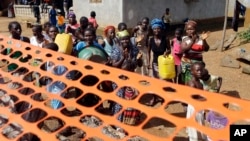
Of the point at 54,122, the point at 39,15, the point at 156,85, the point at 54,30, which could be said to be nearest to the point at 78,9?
the point at 39,15

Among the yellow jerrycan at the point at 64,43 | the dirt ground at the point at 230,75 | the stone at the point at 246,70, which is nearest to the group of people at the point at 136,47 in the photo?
the yellow jerrycan at the point at 64,43

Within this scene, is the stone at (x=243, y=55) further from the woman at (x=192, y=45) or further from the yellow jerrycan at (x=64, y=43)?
the yellow jerrycan at (x=64, y=43)

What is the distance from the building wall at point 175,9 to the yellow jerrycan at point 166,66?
22.8 ft

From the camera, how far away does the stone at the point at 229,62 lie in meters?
8.27

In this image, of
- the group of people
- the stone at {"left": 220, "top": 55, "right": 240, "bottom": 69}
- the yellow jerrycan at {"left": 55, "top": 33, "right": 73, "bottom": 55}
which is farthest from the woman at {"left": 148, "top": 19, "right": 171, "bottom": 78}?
the stone at {"left": 220, "top": 55, "right": 240, "bottom": 69}

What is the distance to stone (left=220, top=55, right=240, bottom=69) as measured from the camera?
827cm

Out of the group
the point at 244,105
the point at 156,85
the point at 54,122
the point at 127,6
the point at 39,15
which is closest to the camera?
the point at 244,105

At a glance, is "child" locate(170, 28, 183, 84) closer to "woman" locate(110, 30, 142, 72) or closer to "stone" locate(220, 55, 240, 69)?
"woman" locate(110, 30, 142, 72)

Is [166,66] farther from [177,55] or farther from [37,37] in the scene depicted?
[37,37]

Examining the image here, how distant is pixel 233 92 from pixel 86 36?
10.5 feet

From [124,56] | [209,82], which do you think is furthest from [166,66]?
[209,82]

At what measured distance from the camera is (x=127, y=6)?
1216 cm

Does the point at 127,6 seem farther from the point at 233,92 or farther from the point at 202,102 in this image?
the point at 202,102

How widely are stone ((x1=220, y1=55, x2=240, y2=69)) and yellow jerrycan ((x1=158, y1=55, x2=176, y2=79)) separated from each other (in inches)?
130
